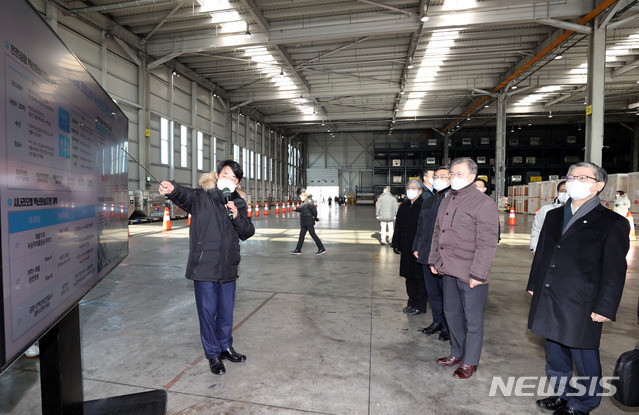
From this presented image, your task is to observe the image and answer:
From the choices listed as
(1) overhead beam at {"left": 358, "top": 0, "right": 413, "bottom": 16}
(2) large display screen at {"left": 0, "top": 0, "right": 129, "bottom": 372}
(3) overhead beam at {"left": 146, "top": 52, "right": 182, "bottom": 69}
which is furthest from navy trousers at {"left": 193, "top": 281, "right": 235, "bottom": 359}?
(3) overhead beam at {"left": 146, "top": 52, "right": 182, "bottom": 69}

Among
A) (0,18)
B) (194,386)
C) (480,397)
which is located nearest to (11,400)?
(194,386)

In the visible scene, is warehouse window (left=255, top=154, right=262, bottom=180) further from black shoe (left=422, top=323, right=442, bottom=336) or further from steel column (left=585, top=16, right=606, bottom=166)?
black shoe (left=422, top=323, right=442, bottom=336)

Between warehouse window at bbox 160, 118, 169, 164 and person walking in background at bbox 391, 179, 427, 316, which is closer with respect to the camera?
person walking in background at bbox 391, 179, 427, 316

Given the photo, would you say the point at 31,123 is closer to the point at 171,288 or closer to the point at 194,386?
the point at 194,386

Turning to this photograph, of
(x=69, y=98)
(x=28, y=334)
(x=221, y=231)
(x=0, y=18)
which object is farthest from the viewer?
(x=221, y=231)

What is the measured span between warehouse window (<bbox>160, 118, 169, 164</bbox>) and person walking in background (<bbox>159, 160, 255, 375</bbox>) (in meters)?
18.0

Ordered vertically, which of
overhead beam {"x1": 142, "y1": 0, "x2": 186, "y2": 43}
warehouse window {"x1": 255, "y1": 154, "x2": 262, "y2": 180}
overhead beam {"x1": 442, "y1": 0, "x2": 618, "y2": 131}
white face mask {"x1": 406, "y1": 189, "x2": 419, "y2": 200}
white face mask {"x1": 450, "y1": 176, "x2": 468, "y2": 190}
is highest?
overhead beam {"x1": 142, "y1": 0, "x2": 186, "y2": 43}

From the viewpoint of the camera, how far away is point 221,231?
301 cm

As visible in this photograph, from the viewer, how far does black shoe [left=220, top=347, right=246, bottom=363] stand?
10.4 feet

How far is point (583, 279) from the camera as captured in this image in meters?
2.37

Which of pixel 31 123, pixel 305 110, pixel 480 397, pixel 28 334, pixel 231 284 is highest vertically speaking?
pixel 305 110

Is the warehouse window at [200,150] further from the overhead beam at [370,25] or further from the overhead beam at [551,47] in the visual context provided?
the overhead beam at [551,47]

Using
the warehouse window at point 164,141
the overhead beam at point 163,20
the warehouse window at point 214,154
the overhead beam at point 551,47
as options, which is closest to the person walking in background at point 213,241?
the overhead beam at point 163,20

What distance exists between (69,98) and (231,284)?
2007mm
